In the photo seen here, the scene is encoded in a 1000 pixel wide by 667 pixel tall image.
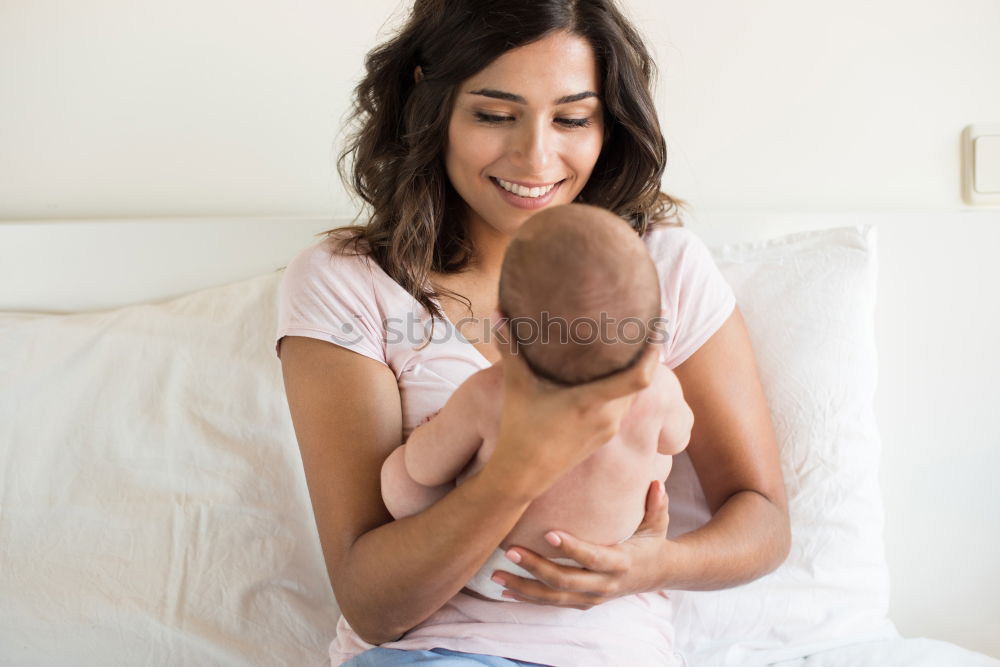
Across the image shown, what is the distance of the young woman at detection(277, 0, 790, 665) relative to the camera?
973mm

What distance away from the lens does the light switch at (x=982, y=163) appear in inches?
67.4

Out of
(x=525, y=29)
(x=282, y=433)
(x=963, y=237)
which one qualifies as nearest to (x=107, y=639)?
(x=282, y=433)

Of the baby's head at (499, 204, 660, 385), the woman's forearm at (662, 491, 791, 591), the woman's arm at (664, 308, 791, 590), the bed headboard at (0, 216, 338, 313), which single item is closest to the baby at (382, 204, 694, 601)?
the baby's head at (499, 204, 660, 385)

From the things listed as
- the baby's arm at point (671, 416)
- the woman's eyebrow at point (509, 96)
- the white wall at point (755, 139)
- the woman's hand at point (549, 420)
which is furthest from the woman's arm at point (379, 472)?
the white wall at point (755, 139)

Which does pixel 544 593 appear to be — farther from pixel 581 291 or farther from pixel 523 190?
pixel 523 190

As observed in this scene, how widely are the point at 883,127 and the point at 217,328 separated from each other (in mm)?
1294

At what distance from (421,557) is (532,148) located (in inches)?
20.8

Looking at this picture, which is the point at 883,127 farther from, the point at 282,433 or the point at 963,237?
the point at 282,433

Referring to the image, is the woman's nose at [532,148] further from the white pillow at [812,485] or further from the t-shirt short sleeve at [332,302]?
the white pillow at [812,485]

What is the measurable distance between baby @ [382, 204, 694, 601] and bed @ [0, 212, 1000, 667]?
1.31 ft

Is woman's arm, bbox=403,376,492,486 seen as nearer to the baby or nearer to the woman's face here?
the baby

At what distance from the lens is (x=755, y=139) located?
1.73m

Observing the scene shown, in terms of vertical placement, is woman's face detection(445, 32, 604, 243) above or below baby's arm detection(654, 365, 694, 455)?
above

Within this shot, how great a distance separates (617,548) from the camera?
0.96m
